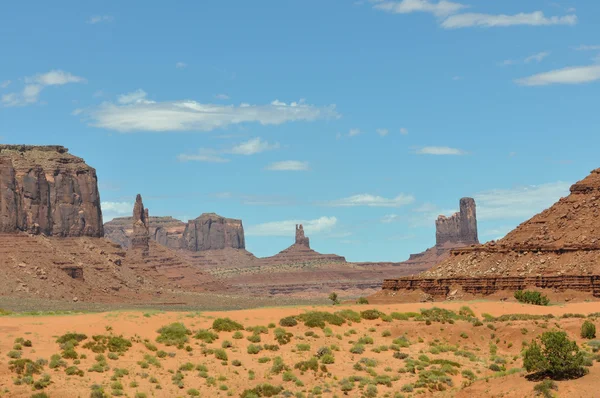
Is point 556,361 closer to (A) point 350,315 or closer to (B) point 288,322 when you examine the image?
(B) point 288,322

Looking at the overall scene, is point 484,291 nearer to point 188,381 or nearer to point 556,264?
point 556,264

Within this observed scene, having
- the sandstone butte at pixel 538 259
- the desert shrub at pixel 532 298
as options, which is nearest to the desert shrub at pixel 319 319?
the desert shrub at pixel 532 298

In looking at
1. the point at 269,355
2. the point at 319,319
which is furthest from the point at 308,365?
the point at 319,319

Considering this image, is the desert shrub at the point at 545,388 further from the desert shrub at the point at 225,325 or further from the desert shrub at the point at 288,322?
the desert shrub at the point at 225,325

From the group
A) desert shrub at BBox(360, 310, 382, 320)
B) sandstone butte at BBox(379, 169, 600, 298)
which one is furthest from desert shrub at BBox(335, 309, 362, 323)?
sandstone butte at BBox(379, 169, 600, 298)

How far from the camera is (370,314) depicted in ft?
181

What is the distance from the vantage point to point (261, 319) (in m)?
53.0

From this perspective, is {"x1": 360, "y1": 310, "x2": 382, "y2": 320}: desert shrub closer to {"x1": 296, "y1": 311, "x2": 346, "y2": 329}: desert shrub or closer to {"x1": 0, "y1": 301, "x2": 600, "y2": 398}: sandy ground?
{"x1": 0, "y1": 301, "x2": 600, "y2": 398}: sandy ground

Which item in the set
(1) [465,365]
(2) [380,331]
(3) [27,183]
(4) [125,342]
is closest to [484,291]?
(2) [380,331]

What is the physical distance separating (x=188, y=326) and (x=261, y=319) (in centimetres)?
460

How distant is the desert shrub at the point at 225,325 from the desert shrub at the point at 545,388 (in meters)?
18.2

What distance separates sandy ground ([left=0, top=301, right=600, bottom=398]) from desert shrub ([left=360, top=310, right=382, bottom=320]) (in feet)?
1.29

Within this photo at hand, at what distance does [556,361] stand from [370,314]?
19367 mm

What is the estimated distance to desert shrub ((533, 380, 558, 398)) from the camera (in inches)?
1378
